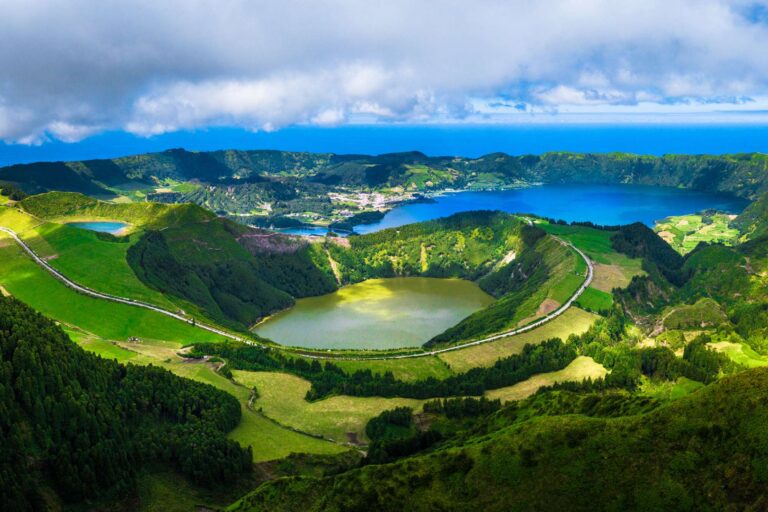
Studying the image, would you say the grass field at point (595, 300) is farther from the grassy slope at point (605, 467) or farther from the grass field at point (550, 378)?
the grassy slope at point (605, 467)

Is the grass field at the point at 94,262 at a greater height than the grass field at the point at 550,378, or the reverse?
the grass field at the point at 94,262

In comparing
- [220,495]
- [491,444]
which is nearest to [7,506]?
[220,495]

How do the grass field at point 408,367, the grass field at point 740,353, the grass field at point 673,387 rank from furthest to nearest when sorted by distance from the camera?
the grass field at point 408,367
the grass field at point 740,353
the grass field at point 673,387

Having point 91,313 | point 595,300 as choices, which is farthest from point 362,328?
point 91,313

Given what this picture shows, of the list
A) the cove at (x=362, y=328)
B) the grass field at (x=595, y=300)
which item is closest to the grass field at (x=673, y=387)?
the grass field at (x=595, y=300)

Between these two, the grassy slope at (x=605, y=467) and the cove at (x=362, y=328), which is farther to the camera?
the cove at (x=362, y=328)

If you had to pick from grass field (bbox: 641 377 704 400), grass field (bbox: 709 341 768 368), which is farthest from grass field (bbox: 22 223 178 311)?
grass field (bbox: 709 341 768 368)

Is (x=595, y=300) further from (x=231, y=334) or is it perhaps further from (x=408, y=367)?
(x=231, y=334)

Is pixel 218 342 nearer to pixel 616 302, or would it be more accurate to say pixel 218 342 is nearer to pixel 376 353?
pixel 376 353
